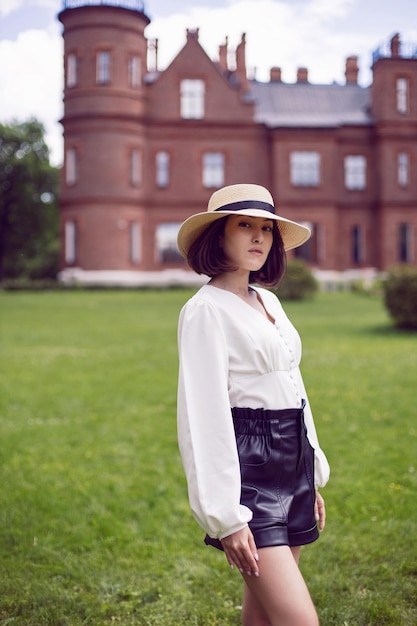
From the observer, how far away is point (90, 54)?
35531 mm

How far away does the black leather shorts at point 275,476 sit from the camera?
2.95m

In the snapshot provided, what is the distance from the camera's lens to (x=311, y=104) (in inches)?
1545

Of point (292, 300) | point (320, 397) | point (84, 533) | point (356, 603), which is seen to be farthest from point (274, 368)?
point (292, 300)

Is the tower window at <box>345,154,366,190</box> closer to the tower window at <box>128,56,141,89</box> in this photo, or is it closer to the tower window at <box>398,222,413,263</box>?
the tower window at <box>398,222,413,263</box>

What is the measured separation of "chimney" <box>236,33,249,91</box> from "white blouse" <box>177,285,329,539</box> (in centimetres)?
3700

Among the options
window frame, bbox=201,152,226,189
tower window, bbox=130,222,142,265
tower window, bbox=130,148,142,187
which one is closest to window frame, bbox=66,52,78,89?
tower window, bbox=130,148,142,187

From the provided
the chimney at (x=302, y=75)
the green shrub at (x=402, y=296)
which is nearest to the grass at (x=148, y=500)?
the green shrub at (x=402, y=296)

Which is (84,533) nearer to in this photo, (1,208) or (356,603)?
(356,603)

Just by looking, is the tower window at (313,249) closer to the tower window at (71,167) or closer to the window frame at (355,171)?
the window frame at (355,171)

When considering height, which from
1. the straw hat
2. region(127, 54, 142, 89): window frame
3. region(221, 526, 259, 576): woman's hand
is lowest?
region(221, 526, 259, 576): woman's hand

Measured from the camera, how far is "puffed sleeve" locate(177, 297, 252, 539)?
2838 millimetres

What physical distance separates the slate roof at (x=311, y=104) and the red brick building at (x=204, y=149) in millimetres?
66

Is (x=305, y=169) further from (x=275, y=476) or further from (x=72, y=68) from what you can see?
(x=275, y=476)

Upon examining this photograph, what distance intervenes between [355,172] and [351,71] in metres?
6.68
